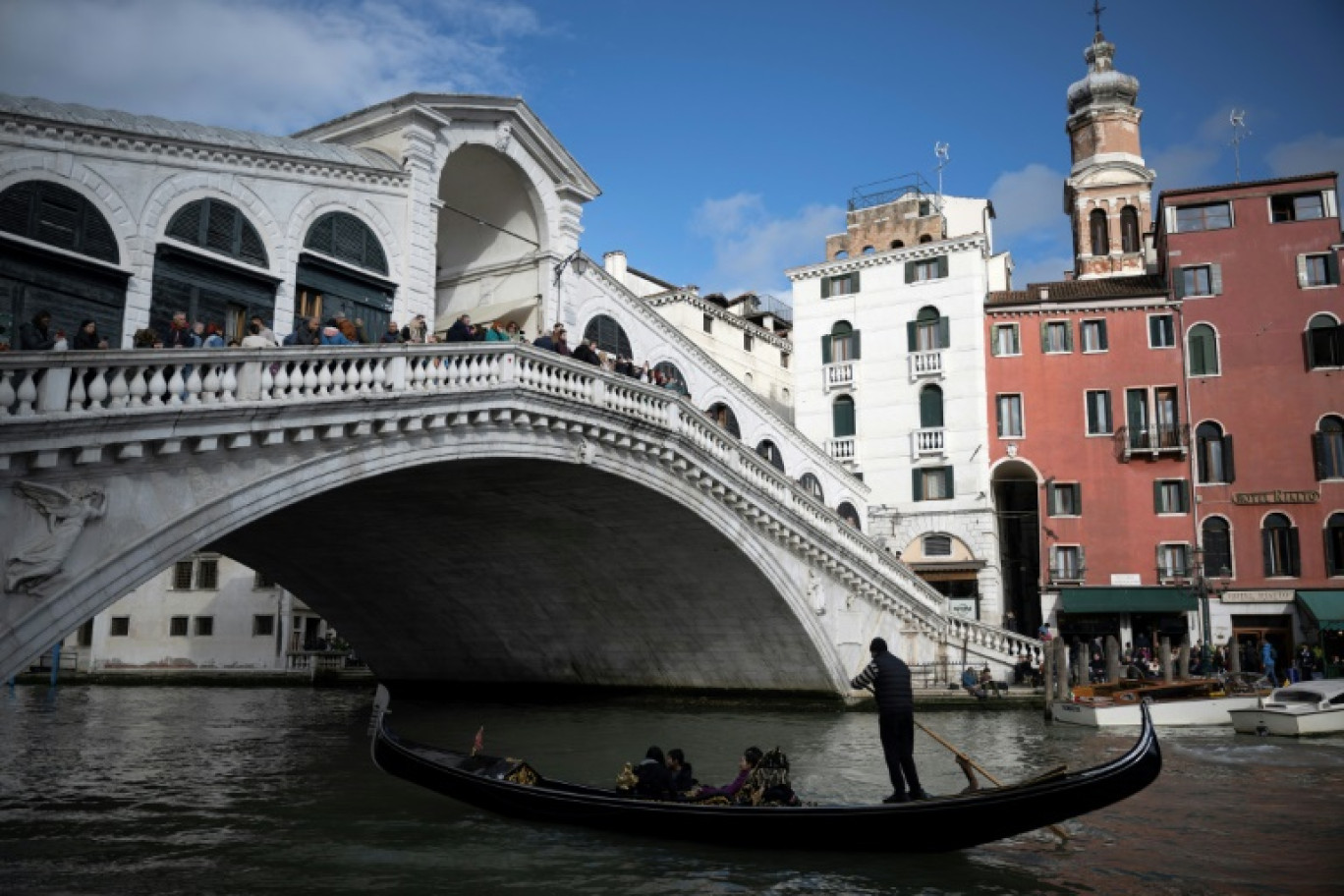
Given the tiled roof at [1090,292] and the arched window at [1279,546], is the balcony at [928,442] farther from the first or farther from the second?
the arched window at [1279,546]

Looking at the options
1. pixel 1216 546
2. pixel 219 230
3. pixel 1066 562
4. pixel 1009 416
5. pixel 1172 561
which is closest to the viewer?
pixel 219 230

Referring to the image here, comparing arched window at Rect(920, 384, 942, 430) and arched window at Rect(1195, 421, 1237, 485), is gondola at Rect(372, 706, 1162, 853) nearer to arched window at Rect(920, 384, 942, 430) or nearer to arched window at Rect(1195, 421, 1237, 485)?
arched window at Rect(1195, 421, 1237, 485)

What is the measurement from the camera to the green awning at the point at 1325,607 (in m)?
21.9

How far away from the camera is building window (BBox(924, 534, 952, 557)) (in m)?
25.5

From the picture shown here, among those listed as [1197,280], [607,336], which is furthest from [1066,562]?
[607,336]

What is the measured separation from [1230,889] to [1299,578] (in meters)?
18.3

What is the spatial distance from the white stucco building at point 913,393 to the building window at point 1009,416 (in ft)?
1.38

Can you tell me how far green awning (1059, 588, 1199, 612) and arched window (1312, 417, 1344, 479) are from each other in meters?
3.75

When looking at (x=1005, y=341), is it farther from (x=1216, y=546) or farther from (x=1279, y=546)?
(x=1279, y=546)

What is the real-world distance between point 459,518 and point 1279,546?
1717 centimetres

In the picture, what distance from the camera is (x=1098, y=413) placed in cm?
2494

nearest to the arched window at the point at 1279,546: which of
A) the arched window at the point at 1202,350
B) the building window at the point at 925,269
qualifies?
the arched window at the point at 1202,350

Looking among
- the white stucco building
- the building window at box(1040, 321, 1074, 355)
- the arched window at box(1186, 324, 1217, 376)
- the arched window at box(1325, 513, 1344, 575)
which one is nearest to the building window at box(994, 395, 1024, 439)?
the white stucco building

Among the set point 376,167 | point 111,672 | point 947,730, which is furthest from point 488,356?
point 111,672
